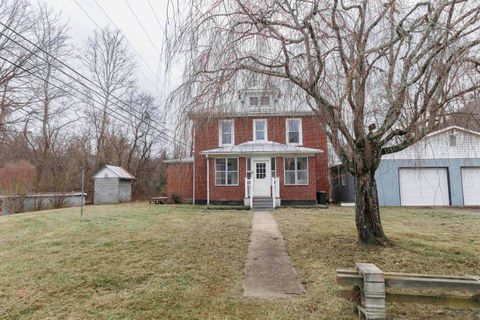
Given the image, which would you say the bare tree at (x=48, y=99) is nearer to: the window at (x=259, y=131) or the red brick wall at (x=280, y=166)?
the red brick wall at (x=280, y=166)

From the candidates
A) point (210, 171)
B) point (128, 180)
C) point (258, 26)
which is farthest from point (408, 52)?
point (128, 180)

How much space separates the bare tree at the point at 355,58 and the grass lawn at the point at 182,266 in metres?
1.30

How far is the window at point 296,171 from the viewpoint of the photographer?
1666 cm

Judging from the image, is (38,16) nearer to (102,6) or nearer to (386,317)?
(102,6)

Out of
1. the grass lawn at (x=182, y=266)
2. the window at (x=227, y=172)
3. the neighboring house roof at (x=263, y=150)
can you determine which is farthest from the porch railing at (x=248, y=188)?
the grass lawn at (x=182, y=266)

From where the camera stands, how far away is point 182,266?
211 inches

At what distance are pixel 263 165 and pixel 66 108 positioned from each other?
1702 cm

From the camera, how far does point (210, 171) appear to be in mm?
17203

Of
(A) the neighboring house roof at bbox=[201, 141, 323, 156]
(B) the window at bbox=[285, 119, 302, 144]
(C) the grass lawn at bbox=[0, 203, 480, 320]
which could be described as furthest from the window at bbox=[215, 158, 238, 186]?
(C) the grass lawn at bbox=[0, 203, 480, 320]

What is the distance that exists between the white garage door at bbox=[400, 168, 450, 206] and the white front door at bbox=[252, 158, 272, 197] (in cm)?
771

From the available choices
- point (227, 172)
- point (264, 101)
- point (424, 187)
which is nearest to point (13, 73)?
point (227, 172)

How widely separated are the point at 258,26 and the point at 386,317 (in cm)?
483

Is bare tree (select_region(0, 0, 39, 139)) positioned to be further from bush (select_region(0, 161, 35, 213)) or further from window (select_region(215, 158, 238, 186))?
window (select_region(215, 158, 238, 186))

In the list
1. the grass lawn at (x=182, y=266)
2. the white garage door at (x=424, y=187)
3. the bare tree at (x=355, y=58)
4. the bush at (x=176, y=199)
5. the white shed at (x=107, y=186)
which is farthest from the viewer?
the white shed at (x=107, y=186)
